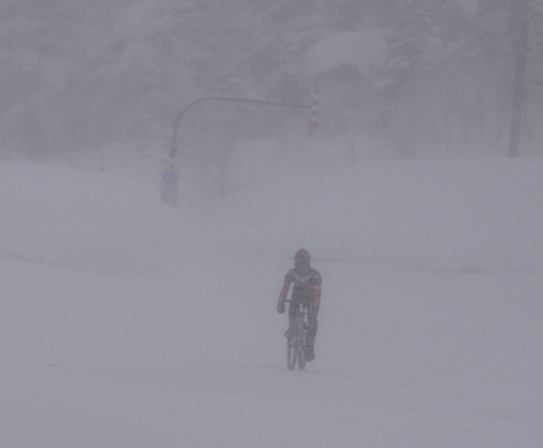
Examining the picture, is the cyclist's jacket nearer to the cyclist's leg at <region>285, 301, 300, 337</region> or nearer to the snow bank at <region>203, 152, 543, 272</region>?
the cyclist's leg at <region>285, 301, 300, 337</region>

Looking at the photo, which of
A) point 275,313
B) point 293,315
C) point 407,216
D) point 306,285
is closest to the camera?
point 306,285

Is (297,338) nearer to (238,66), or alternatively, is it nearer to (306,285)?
(306,285)

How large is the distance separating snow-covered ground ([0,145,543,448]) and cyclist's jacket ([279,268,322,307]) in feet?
3.79

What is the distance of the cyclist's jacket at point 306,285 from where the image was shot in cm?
1109

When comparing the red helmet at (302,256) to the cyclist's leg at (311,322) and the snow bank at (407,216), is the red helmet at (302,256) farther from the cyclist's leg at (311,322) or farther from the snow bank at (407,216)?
the snow bank at (407,216)

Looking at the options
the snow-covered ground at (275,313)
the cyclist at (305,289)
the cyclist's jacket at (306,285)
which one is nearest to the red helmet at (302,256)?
the cyclist at (305,289)

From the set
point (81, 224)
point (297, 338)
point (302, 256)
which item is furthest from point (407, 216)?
point (302, 256)

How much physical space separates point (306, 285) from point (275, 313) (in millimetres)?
8037

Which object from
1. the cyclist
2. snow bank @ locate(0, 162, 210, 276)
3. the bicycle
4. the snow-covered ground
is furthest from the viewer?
snow bank @ locate(0, 162, 210, 276)

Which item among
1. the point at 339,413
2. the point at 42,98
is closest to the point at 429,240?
the point at 339,413

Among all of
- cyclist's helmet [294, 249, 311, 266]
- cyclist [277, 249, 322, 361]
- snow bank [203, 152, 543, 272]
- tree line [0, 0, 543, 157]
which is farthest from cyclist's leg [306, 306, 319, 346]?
tree line [0, 0, 543, 157]

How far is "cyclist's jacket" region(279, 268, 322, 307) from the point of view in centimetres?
1109

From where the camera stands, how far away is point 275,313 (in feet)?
62.5

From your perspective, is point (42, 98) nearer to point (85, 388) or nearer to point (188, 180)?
point (188, 180)
